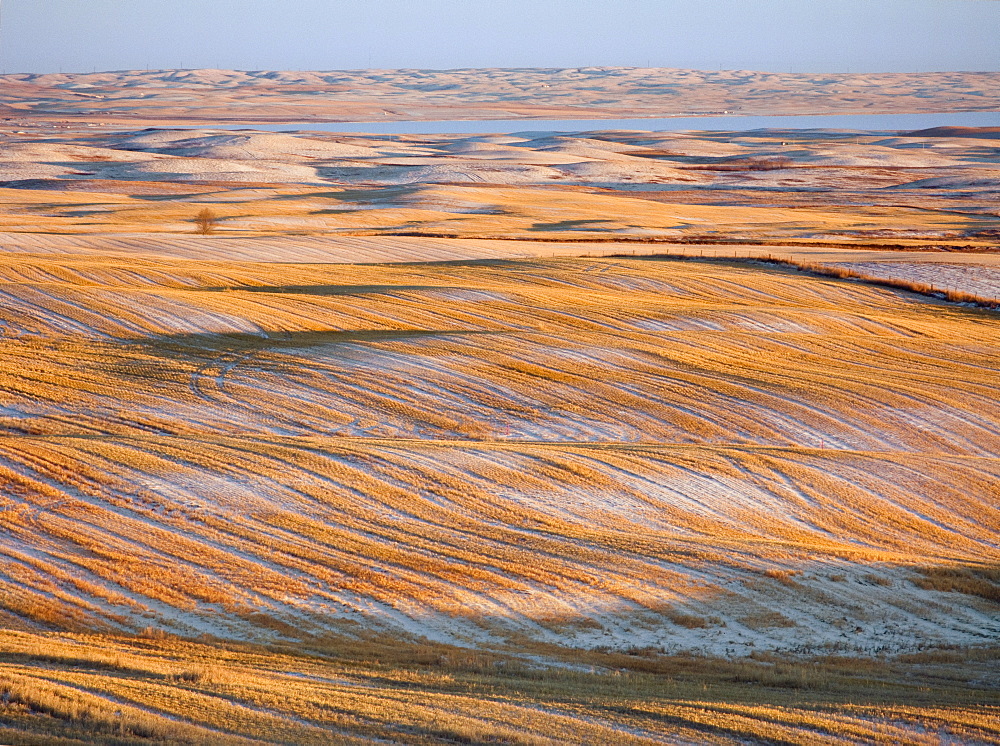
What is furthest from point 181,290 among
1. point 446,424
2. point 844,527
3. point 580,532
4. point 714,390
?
point 844,527

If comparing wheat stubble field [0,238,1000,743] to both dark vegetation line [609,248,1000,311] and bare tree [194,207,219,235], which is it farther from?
bare tree [194,207,219,235]

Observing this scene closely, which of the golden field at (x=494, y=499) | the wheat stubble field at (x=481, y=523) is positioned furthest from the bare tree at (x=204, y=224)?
the wheat stubble field at (x=481, y=523)

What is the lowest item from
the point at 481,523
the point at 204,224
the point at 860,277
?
the point at 481,523

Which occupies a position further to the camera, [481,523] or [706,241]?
[706,241]

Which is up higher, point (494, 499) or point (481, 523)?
point (494, 499)

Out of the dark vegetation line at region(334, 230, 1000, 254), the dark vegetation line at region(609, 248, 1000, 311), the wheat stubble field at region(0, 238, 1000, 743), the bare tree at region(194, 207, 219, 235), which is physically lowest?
Answer: the wheat stubble field at region(0, 238, 1000, 743)

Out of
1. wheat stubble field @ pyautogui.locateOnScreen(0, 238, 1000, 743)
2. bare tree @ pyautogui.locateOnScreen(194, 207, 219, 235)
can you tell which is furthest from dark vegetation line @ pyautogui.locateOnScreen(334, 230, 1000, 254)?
wheat stubble field @ pyautogui.locateOnScreen(0, 238, 1000, 743)

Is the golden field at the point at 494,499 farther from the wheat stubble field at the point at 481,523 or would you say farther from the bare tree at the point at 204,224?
the bare tree at the point at 204,224

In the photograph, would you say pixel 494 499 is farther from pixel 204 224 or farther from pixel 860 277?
pixel 204 224

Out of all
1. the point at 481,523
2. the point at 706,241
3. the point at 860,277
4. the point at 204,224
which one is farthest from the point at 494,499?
the point at 204,224
